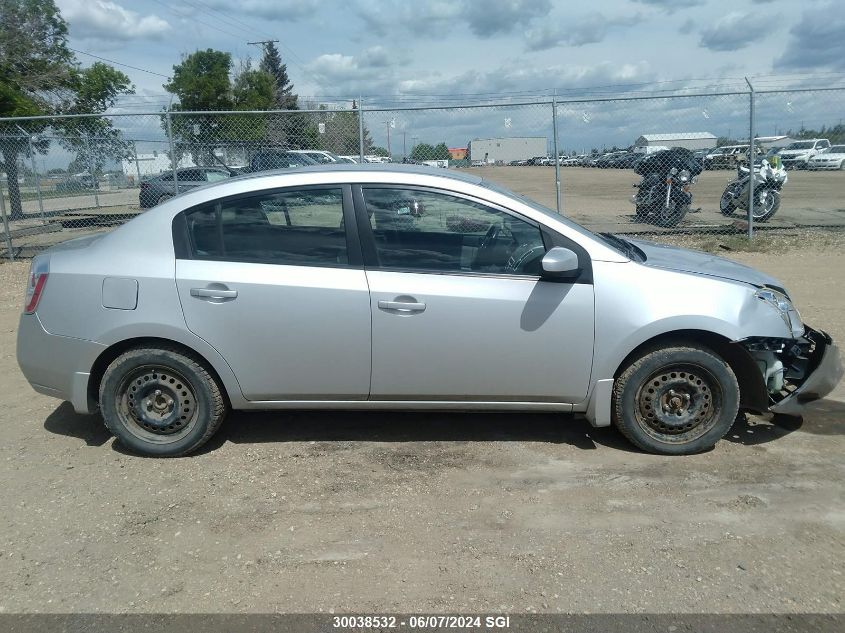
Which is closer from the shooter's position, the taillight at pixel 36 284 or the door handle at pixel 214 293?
the door handle at pixel 214 293

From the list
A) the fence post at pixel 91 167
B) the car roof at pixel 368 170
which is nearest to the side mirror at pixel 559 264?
the car roof at pixel 368 170

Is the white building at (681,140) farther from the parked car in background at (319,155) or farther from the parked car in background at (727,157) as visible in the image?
the parked car in background at (319,155)

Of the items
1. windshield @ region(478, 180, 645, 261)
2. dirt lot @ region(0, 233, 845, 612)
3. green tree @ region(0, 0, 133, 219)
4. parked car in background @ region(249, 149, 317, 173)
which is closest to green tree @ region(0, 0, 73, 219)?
green tree @ region(0, 0, 133, 219)

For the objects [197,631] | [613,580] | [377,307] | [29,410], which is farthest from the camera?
[29,410]

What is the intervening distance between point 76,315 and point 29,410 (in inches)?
62.1

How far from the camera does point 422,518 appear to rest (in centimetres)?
363

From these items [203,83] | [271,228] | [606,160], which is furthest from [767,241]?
[203,83]

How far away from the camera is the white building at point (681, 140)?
12213 mm

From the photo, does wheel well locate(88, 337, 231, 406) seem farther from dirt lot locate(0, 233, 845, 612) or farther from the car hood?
the car hood

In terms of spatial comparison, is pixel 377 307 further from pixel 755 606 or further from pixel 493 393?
pixel 755 606

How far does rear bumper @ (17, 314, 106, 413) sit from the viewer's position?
4219 mm

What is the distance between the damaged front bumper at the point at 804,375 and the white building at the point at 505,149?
8.18m

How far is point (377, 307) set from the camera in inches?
159

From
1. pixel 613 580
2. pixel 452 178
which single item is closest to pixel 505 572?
pixel 613 580
